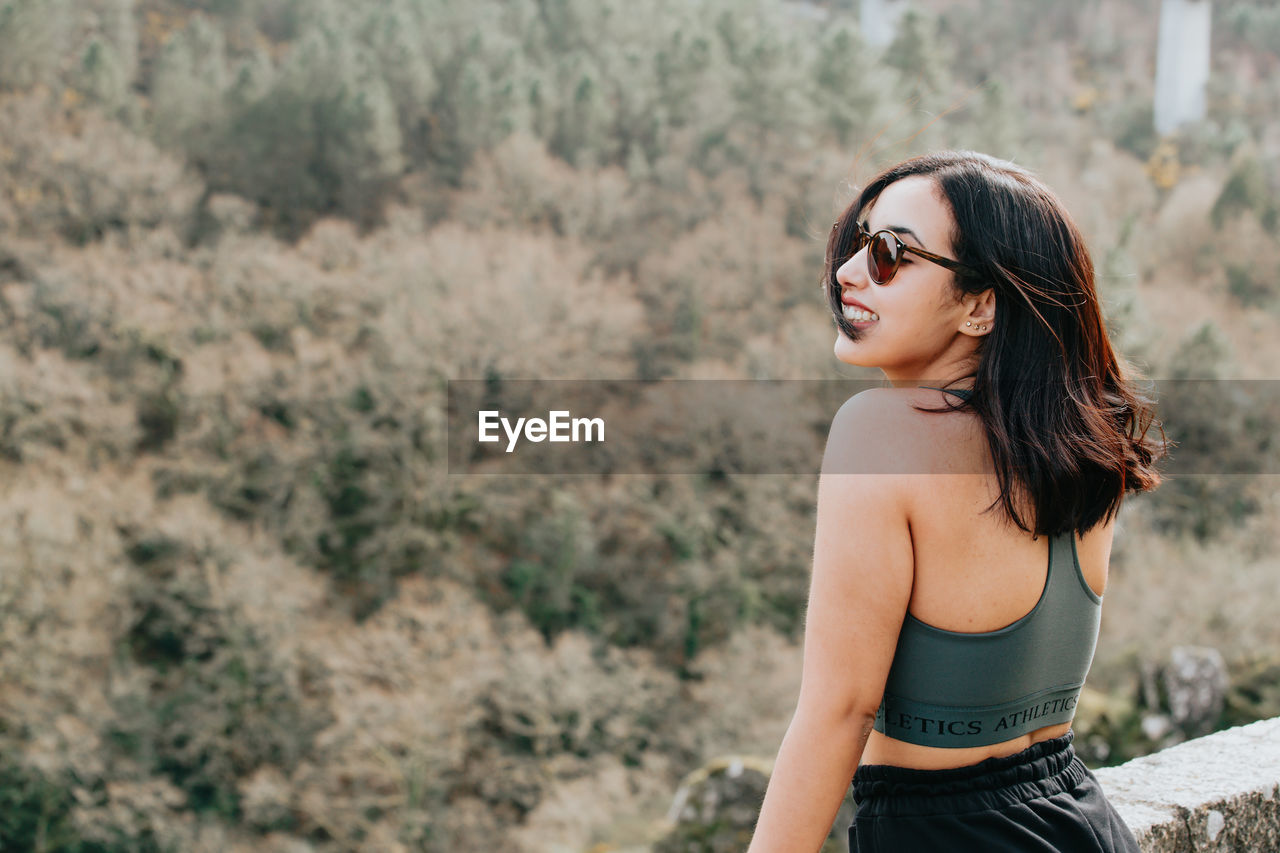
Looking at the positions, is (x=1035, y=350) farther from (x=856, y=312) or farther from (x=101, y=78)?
(x=101, y=78)

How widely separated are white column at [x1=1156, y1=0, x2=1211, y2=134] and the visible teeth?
52.9 m

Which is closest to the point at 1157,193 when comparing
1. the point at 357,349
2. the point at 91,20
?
the point at 357,349

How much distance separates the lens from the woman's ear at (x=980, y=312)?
123 centimetres

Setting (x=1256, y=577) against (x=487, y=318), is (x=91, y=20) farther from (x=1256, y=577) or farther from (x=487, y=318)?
(x=1256, y=577)

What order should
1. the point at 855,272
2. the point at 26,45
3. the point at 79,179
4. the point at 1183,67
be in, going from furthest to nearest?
the point at 1183,67 → the point at 26,45 → the point at 79,179 → the point at 855,272

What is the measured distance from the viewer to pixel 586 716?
21.2m

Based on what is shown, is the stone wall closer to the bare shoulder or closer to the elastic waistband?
the elastic waistband

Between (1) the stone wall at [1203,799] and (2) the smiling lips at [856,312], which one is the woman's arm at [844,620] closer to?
(2) the smiling lips at [856,312]

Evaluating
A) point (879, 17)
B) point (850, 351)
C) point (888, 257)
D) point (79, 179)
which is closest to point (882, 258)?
point (888, 257)

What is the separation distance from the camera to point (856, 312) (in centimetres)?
132

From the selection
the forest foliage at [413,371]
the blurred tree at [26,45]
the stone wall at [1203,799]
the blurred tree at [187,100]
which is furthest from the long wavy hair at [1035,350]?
the blurred tree at [26,45]

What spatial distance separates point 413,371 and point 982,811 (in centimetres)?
2563

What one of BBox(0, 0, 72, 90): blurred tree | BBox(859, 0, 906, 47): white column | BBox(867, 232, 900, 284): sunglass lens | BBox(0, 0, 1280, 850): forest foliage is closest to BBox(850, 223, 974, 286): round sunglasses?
BBox(867, 232, 900, 284): sunglass lens

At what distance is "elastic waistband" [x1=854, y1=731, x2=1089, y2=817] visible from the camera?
1.17 m
